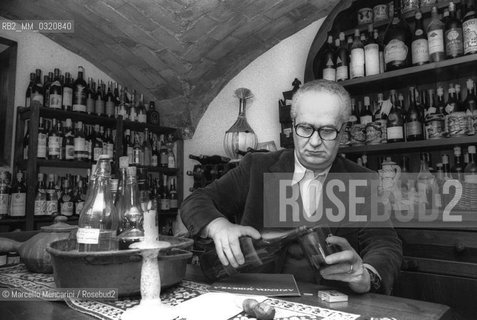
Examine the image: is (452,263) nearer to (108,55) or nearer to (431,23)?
(431,23)

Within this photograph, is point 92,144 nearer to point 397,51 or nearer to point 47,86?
point 47,86

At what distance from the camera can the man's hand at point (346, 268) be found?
742 millimetres

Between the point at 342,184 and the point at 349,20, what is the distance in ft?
5.05

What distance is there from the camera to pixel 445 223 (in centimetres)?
168

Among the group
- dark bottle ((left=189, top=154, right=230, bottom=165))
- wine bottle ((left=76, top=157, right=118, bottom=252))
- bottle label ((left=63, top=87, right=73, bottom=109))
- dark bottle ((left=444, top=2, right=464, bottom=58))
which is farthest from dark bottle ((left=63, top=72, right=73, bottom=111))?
dark bottle ((left=444, top=2, right=464, bottom=58))

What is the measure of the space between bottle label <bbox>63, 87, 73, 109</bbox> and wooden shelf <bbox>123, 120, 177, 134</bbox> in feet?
1.48

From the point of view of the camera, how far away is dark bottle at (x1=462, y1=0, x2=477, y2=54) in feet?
5.99

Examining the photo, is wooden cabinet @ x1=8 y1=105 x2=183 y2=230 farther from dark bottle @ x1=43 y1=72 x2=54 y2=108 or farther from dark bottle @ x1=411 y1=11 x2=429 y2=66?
dark bottle @ x1=411 y1=11 x2=429 y2=66

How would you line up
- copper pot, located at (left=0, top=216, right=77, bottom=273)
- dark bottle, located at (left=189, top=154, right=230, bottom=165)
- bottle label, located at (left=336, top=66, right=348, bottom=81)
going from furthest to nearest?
dark bottle, located at (left=189, top=154, right=230, bottom=165) → bottle label, located at (left=336, top=66, right=348, bottom=81) → copper pot, located at (left=0, top=216, right=77, bottom=273)

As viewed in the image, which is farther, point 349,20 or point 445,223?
point 349,20

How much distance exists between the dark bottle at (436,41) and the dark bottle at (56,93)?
2618 millimetres

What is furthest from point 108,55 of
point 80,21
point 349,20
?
point 349,20

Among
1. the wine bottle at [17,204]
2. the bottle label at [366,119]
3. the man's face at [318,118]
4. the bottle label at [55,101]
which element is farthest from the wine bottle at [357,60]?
the wine bottle at [17,204]

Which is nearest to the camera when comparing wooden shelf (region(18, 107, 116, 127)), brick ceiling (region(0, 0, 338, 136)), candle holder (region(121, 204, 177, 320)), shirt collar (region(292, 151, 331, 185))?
candle holder (region(121, 204, 177, 320))
